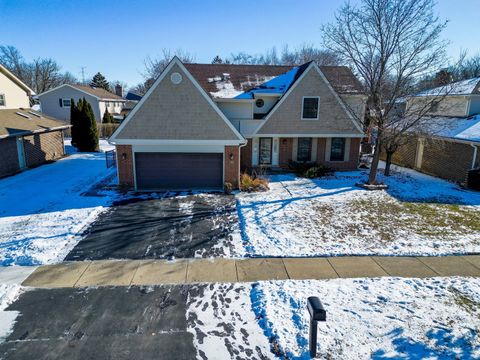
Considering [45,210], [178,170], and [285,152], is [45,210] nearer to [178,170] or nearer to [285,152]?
[178,170]

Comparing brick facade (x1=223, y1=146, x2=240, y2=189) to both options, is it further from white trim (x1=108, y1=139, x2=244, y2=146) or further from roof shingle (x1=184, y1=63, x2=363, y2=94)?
roof shingle (x1=184, y1=63, x2=363, y2=94)

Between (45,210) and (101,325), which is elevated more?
(45,210)

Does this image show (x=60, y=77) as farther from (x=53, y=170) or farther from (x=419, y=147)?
(x=419, y=147)

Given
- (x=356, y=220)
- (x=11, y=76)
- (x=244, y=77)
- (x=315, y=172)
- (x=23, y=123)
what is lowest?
(x=356, y=220)

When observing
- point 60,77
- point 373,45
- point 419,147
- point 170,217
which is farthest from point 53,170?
point 60,77

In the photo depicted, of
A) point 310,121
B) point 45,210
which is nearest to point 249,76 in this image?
point 310,121

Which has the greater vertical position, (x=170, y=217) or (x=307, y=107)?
(x=307, y=107)

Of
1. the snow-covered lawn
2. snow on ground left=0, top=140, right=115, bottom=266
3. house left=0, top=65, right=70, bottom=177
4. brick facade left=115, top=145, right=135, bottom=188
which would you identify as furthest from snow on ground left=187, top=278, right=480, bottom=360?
house left=0, top=65, right=70, bottom=177
